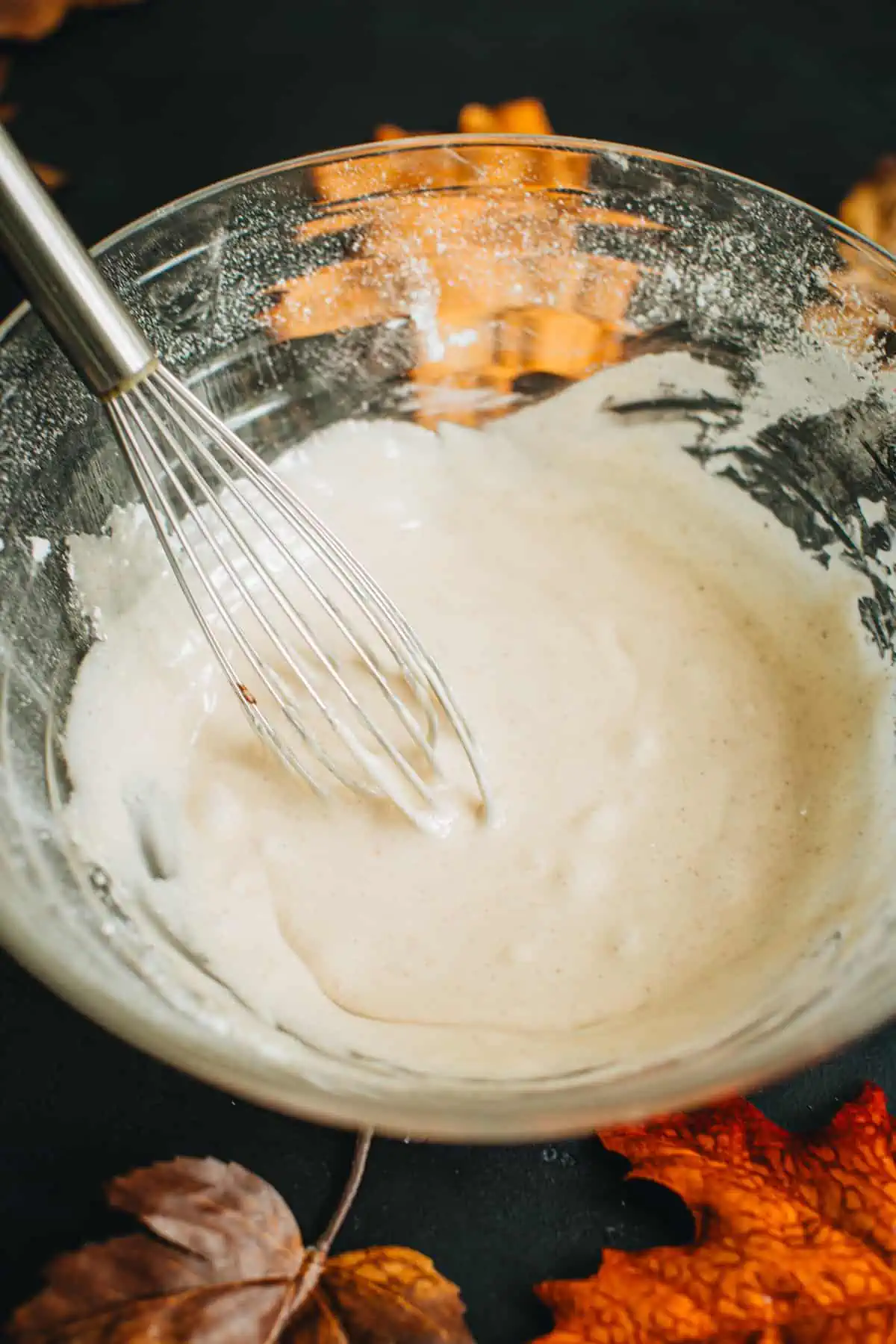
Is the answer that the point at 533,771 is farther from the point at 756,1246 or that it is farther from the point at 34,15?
the point at 34,15

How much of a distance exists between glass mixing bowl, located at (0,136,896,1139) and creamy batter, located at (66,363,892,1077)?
0.11 ft

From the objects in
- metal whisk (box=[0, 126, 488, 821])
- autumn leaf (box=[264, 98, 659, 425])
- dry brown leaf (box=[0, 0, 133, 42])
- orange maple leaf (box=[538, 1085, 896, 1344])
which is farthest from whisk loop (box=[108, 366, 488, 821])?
dry brown leaf (box=[0, 0, 133, 42])

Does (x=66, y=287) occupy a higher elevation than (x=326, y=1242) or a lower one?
higher

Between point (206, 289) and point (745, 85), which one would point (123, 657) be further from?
point (745, 85)

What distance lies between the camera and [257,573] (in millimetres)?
1013

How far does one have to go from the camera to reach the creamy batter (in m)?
0.87

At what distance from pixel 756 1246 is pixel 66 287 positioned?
682mm

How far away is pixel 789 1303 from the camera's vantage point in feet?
2.41

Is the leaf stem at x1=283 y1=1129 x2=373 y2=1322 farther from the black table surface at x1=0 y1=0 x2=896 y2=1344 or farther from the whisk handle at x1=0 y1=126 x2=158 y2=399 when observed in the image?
the black table surface at x1=0 y1=0 x2=896 y2=1344

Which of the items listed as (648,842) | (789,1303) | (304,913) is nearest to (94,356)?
(304,913)

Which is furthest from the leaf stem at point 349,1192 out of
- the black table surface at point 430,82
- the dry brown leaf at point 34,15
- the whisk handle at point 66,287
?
the dry brown leaf at point 34,15

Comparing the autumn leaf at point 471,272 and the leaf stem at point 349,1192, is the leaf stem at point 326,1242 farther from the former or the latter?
the autumn leaf at point 471,272

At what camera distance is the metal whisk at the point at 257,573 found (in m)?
0.69

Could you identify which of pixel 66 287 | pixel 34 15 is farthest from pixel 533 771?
pixel 34 15
